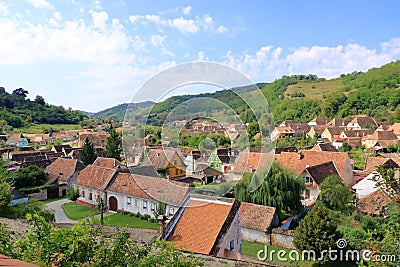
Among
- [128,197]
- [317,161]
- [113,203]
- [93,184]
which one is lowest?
[113,203]

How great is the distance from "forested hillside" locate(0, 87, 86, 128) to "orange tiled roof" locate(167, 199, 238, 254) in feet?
265

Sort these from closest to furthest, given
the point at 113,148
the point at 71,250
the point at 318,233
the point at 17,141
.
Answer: the point at 71,250
the point at 318,233
the point at 113,148
the point at 17,141

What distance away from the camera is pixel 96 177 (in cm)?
2294

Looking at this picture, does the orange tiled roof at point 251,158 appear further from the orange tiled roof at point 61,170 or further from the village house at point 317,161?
the orange tiled roof at point 61,170

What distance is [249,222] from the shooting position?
1521 centimetres

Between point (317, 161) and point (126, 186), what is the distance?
14.5m

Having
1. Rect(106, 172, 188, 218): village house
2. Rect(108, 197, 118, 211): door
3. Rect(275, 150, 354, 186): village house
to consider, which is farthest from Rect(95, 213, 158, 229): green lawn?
Rect(275, 150, 354, 186): village house

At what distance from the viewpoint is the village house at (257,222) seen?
14.8 metres

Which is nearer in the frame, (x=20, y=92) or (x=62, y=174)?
(x=62, y=174)

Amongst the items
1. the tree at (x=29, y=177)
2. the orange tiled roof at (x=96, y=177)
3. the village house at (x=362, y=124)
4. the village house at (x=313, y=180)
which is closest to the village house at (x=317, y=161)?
the village house at (x=313, y=180)

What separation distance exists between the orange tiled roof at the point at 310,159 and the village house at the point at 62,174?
17230mm

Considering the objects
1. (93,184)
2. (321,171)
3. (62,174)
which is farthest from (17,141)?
(321,171)

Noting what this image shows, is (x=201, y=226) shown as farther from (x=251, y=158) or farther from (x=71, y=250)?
(x=71, y=250)

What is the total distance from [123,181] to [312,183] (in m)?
12.7
